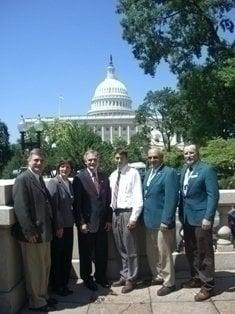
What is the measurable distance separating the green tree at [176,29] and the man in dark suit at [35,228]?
1970cm

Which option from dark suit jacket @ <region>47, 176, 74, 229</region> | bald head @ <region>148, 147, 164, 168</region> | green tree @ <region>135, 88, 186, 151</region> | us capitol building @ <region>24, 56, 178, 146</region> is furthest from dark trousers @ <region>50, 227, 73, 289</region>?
us capitol building @ <region>24, 56, 178, 146</region>

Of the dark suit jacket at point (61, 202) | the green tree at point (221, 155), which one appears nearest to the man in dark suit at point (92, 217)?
the dark suit jacket at point (61, 202)

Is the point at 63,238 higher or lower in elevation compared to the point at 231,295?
higher

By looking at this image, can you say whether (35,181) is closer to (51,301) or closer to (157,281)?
(51,301)

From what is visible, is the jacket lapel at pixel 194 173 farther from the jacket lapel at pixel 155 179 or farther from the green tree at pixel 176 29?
the green tree at pixel 176 29

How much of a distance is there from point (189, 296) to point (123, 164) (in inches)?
69.8

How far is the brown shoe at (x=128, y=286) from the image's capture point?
20.0 feet

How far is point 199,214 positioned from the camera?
19.3ft

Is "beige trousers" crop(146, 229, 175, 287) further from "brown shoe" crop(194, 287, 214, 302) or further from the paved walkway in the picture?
"brown shoe" crop(194, 287, 214, 302)

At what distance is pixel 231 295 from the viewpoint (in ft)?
19.1

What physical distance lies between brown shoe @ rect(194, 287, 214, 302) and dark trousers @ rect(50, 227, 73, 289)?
1.61 meters

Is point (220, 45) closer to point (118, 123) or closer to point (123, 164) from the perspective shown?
point (123, 164)

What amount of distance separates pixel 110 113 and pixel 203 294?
121279 millimetres

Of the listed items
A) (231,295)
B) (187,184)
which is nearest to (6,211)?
(187,184)
